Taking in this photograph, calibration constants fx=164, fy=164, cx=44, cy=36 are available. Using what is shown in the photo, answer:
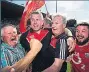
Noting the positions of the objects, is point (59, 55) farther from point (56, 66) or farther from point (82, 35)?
point (82, 35)

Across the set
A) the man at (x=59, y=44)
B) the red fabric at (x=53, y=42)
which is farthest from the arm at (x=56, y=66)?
the red fabric at (x=53, y=42)

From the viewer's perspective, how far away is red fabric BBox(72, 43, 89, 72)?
2283 mm

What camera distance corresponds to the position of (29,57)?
234 centimetres

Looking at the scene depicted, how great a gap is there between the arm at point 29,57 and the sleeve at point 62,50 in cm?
26

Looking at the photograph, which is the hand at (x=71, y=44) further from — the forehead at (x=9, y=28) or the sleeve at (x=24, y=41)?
the forehead at (x=9, y=28)

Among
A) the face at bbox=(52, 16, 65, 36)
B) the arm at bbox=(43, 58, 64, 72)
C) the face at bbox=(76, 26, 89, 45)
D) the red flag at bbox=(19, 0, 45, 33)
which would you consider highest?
the red flag at bbox=(19, 0, 45, 33)

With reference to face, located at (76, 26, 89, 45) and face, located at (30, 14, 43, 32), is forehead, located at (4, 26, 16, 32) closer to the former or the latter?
face, located at (30, 14, 43, 32)

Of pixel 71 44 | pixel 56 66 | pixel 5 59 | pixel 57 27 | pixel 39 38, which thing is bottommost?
pixel 56 66

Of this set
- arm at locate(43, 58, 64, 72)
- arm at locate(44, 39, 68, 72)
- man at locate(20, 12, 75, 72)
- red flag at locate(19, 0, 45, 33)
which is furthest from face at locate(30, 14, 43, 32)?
arm at locate(43, 58, 64, 72)

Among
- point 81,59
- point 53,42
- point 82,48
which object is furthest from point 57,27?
point 81,59

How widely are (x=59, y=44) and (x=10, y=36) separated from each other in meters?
0.72

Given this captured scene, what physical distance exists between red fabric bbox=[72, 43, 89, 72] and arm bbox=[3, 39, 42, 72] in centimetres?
53

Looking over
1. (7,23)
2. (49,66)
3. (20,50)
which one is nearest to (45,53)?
(49,66)

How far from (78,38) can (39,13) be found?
0.68 metres
